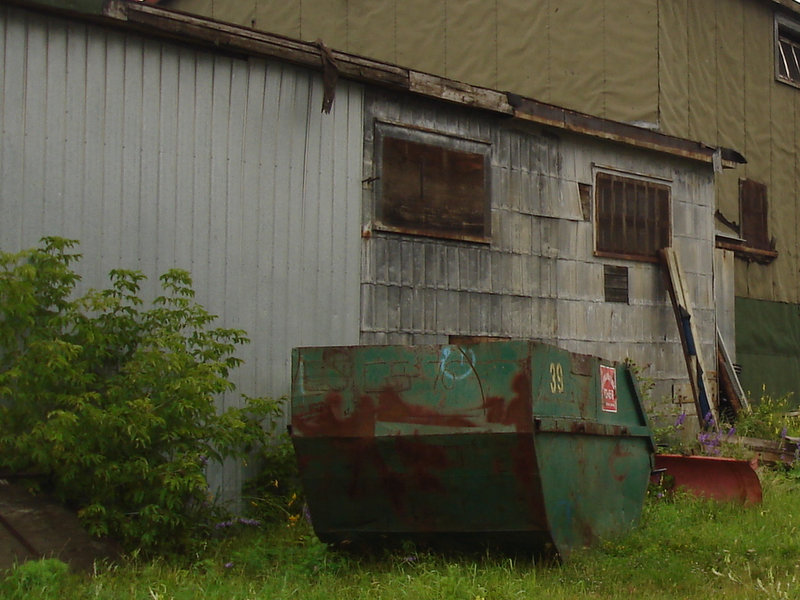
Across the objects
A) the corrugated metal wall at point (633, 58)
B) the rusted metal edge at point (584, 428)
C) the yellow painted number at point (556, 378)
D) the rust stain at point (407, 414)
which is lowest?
the rusted metal edge at point (584, 428)

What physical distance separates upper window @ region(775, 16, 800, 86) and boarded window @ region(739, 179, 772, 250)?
2403 millimetres

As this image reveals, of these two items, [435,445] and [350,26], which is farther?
[350,26]

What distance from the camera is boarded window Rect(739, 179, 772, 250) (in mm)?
17797

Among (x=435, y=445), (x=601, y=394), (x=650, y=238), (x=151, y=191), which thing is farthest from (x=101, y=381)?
(x=650, y=238)

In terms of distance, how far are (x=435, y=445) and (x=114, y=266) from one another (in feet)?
11.7

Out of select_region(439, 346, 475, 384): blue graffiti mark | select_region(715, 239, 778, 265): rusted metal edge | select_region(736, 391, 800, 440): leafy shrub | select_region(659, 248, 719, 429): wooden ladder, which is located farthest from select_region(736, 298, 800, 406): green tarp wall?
select_region(439, 346, 475, 384): blue graffiti mark

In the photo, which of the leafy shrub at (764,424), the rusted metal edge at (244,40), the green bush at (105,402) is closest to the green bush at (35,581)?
the green bush at (105,402)

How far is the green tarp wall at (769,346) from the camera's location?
1702cm

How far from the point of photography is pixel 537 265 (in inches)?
489

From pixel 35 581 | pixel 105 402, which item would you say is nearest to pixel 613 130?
pixel 105 402

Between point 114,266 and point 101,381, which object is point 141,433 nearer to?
point 101,381

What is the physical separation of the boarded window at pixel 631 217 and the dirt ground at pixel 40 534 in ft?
25.3

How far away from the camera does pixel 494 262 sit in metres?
11.9

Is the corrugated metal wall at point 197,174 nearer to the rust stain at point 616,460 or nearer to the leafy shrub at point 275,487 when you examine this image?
the leafy shrub at point 275,487
